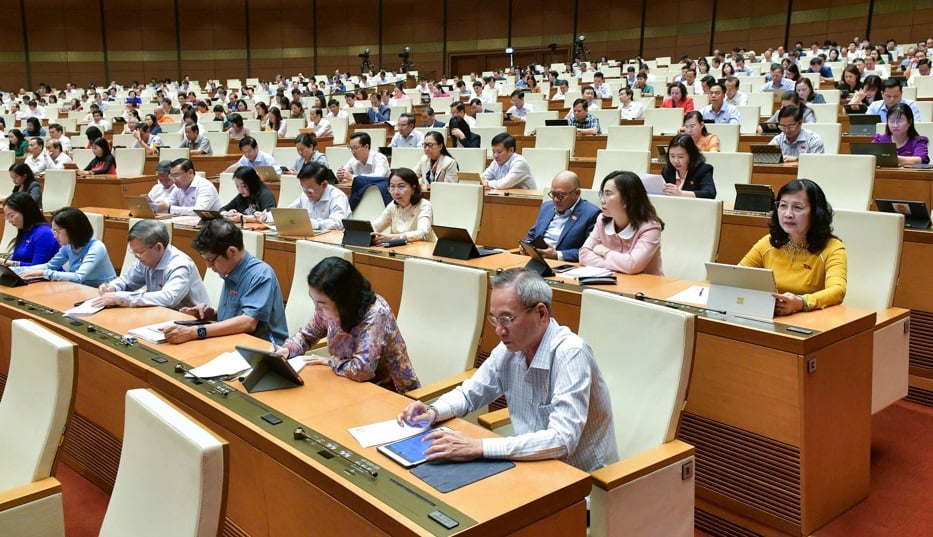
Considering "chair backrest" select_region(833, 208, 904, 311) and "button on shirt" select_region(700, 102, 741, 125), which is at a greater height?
"button on shirt" select_region(700, 102, 741, 125)

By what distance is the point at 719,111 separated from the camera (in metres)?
7.30

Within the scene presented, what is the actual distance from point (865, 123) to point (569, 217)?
329cm

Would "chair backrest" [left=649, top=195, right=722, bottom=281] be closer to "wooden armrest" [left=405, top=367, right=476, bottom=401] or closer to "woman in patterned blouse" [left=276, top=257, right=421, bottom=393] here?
"wooden armrest" [left=405, top=367, right=476, bottom=401]

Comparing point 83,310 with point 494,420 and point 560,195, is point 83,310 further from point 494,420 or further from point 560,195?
point 560,195

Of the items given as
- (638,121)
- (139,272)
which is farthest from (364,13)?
(139,272)

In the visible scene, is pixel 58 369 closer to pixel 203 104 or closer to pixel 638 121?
pixel 638 121

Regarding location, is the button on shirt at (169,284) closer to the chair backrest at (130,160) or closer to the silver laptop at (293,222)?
the silver laptop at (293,222)

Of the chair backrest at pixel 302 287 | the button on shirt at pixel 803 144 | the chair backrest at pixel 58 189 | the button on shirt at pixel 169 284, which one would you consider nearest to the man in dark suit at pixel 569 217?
the chair backrest at pixel 302 287

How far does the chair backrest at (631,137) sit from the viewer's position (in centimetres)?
623

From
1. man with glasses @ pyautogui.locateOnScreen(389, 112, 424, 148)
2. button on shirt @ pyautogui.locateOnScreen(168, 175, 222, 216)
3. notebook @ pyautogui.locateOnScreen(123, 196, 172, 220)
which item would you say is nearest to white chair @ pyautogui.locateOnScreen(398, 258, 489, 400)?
notebook @ pyautogui.locateOnScreen(123, 196, 172, 220)

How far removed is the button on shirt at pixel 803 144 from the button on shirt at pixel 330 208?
10.1ft

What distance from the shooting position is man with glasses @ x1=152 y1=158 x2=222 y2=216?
5.70m

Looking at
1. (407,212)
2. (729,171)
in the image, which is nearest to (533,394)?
(407,212)

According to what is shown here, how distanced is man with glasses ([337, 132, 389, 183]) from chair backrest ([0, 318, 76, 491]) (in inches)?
158
